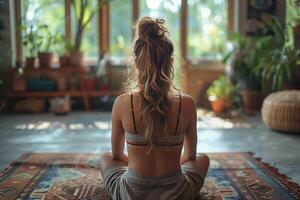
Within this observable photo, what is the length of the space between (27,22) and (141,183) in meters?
4.33

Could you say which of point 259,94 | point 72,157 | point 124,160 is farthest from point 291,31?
point 124,160

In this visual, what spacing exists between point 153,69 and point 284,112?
247cm

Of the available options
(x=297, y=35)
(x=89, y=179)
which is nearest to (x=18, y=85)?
(x=89, y=179)

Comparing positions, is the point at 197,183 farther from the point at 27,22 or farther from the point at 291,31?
the point at 27,22

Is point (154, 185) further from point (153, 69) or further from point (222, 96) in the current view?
point (222, 96)

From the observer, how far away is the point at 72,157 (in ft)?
10.2

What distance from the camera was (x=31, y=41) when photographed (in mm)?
5469

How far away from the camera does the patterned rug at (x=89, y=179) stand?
232cm

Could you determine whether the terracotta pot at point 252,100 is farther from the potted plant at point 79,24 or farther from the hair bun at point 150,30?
the hair bun at point 150,30

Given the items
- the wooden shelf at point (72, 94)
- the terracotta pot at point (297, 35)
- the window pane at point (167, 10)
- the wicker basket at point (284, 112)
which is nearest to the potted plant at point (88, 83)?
the wooden shelf at point (72, 94)

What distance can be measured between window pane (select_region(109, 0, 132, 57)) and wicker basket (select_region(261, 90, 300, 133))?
8.48ft

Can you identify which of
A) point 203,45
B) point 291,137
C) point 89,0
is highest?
point 89,0

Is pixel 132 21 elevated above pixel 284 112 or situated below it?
above

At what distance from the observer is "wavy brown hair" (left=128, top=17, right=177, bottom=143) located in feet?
5.92
